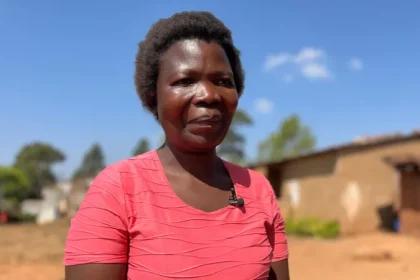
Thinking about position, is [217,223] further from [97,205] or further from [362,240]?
[362,240]

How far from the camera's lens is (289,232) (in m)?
14.8

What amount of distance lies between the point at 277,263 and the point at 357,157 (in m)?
13.0

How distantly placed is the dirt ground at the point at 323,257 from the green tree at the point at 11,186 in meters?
18.0

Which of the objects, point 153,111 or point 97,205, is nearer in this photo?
point 97,205

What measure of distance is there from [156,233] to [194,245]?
119 millimetres

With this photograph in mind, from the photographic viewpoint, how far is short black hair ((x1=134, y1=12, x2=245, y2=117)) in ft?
4.78

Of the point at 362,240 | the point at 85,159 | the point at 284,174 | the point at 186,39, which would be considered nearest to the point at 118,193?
the point at 186,39

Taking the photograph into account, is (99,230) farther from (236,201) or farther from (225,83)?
(225,83)

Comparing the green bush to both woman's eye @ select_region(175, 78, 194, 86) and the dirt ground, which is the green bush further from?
woman's eye @ select_region(175, 78, 194, 86)

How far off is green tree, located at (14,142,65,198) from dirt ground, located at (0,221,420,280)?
3583 cm

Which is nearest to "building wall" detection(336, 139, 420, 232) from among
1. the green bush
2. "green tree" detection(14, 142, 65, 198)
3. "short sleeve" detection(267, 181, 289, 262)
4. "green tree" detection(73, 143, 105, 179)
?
the green bush

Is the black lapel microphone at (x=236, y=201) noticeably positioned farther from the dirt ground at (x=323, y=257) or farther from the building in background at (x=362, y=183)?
the building in background at (x=362, y=183)

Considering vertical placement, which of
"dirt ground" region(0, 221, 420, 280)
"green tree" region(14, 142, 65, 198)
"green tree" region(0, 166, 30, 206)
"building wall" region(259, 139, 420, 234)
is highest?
"green tree" region(14, 142, 65, 198)

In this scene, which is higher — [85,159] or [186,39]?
[85,159]
